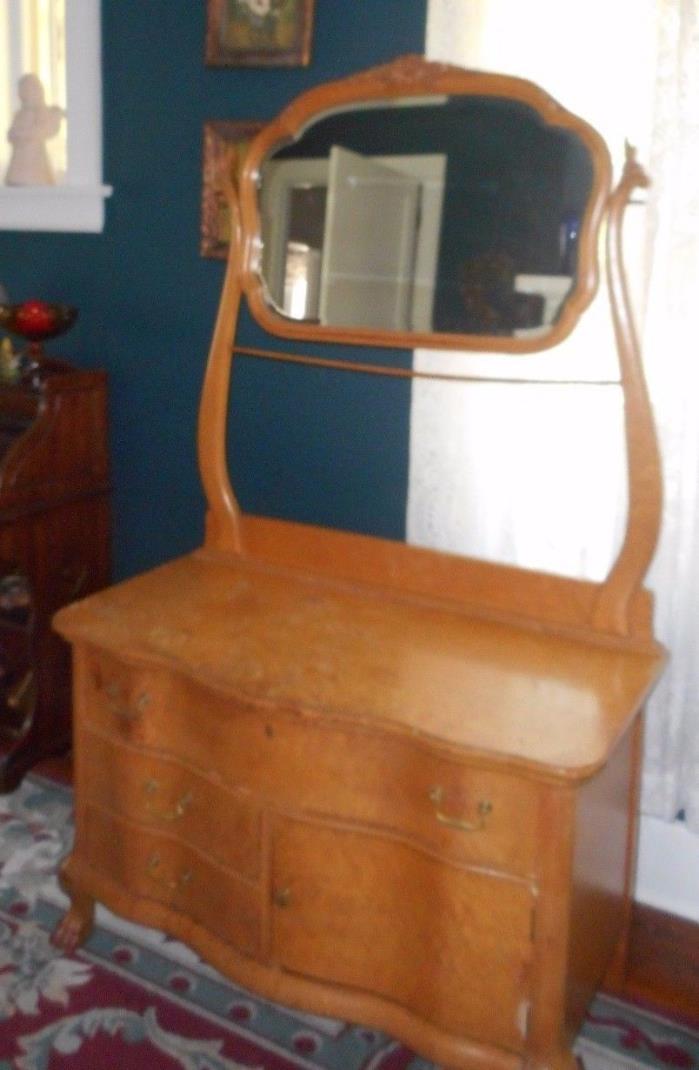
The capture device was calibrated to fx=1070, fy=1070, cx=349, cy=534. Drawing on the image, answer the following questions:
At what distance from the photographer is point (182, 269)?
2.26 metres

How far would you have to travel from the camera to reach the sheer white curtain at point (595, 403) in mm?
1679

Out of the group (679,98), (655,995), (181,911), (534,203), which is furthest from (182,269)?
(655,995)

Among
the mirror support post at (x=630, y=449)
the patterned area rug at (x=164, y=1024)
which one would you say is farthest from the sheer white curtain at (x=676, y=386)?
the patterned area rug at (x=164, y=1024)

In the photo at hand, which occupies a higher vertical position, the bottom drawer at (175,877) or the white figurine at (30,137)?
the white figurine at (30,137)

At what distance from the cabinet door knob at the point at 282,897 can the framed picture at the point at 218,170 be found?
4.11 ft

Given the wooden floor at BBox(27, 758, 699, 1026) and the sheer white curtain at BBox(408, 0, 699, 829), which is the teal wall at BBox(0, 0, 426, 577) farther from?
the wooden floor at BBox(27, 758, 699, 1026)

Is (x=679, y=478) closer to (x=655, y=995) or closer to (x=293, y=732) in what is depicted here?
(x=293, y=732)

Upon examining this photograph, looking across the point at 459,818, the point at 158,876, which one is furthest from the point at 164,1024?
the point at 459,818

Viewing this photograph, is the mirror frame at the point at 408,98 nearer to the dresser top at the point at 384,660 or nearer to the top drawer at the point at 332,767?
the dresser top at the point at 384,660

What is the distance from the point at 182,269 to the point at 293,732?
1159mm

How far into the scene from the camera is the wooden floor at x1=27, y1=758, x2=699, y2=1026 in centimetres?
182

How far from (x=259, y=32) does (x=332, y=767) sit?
140 centimetres

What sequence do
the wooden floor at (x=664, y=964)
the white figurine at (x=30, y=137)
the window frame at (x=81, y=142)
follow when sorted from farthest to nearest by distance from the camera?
the white figurine at (x=30, y=137)
the window frame at (x=81, y=142)
the wooden floor at (x=664, y=964)

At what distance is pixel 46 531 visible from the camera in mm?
2344
